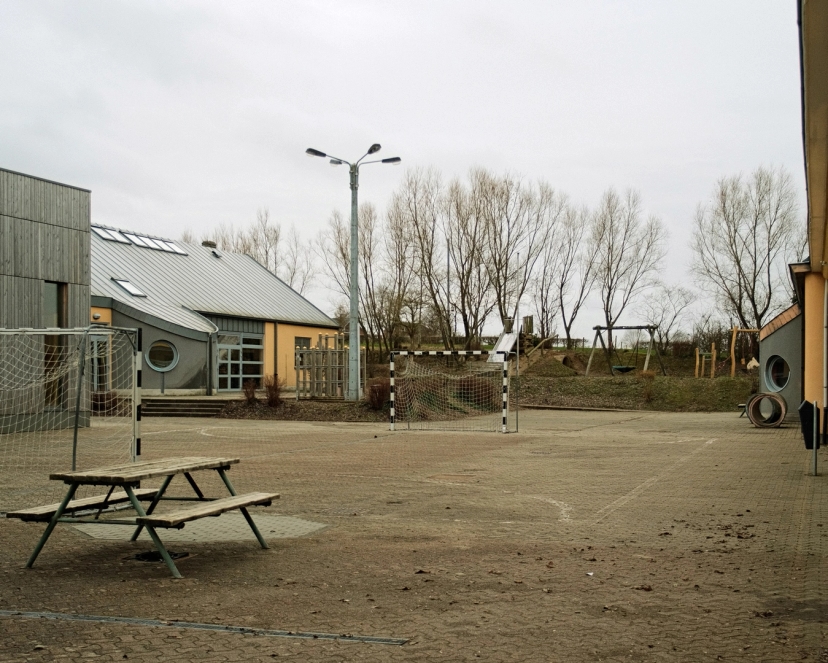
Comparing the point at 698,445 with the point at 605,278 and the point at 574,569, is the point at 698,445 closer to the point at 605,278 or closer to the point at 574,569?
the point at 574,569

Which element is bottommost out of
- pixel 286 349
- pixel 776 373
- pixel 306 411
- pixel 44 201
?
pixel 306 411

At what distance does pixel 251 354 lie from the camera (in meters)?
37.7

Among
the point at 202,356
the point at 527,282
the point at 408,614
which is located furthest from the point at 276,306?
the point at 408,614

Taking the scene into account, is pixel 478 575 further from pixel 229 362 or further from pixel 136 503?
pixel 229 362

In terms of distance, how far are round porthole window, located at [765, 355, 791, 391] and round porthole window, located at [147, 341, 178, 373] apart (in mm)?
19907

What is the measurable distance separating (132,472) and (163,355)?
1045 inches

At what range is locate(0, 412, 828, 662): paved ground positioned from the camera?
4.65 meters

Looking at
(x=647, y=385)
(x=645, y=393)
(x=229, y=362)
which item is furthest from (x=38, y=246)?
(x=647, y=385)

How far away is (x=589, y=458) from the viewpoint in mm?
14516

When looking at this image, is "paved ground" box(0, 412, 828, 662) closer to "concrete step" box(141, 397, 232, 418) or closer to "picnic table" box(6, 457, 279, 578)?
"picnic table" box(6, 457, 279, 578)

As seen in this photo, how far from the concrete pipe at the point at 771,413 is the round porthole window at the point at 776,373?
1.69 meters

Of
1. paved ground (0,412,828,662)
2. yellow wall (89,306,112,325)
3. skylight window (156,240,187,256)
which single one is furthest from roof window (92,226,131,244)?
paved ground (0,412,828,662)

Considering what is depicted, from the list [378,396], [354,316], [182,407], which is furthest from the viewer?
[182,407]

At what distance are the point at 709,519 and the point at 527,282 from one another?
37.9 meters
